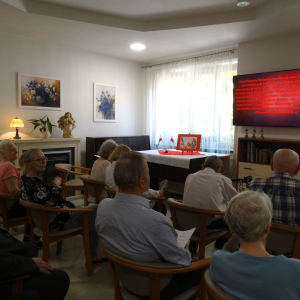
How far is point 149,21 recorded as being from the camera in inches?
174

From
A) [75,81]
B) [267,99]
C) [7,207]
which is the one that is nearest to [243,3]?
[267,99]

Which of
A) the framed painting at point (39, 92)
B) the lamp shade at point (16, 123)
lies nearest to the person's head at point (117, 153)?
the lamp shade at point (16, 123)

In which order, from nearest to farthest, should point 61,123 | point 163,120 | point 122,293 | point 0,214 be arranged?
point 122,293 → point 0,214 → point 61,123 → point 163,120

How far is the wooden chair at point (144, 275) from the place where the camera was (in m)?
1.25

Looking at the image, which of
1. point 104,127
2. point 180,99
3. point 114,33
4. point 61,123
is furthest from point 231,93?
point 61,123

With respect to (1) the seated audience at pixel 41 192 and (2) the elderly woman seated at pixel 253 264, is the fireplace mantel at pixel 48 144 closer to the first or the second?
(1) the seated audience at pixel 41 192

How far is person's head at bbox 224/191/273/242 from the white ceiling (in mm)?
3179

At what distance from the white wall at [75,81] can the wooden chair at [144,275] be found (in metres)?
4.05

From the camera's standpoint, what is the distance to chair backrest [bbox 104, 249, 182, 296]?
1.24 m

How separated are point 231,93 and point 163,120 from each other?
5.82ft

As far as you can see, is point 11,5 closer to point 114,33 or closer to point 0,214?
point 114,33

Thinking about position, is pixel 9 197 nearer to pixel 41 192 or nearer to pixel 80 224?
pixel 41 192

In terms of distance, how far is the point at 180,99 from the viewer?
602 cm

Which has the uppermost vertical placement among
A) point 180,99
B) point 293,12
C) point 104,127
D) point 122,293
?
point 293,12
